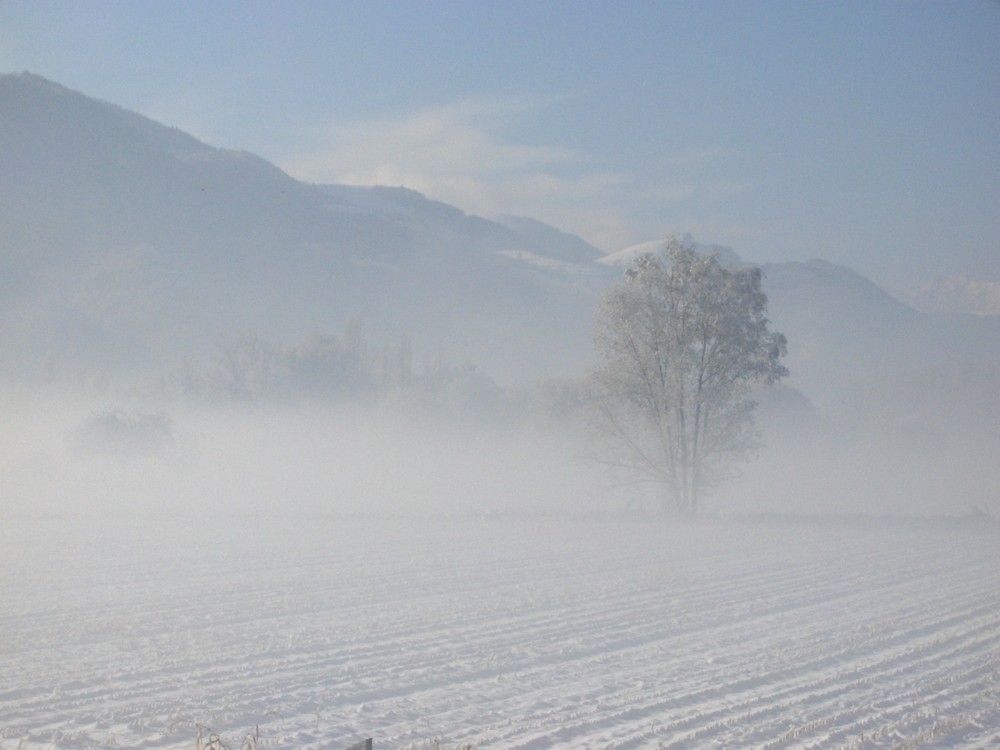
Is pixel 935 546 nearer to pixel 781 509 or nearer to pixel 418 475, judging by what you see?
pixel 781 509

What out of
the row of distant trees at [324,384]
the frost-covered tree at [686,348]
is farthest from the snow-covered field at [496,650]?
the row of distant trees at [324,384]

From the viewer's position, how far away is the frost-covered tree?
41312 mm

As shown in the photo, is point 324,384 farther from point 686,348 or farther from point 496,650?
point 496,650

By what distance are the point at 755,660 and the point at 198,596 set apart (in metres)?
10.5

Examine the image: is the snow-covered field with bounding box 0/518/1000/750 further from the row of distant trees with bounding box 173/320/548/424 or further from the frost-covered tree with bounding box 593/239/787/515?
the row of distant trees with bounding box 173/320/548/424

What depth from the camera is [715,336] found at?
41.3 m

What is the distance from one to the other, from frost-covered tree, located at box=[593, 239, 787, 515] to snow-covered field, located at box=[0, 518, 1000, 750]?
17.3m

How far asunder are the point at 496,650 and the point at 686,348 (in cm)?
3094

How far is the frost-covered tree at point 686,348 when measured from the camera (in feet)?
136

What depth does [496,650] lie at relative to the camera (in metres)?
12.4

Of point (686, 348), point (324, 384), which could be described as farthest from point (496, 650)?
point (324, 384)

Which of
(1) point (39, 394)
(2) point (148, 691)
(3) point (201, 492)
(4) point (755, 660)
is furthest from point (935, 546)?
(1) point (39, 394)

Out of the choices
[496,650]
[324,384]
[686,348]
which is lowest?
[496,650]

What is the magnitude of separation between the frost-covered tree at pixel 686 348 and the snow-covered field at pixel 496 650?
17283 millimetres
